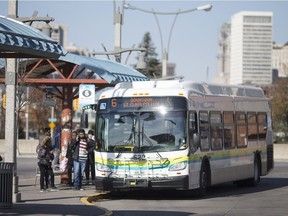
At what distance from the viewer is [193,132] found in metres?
21.4

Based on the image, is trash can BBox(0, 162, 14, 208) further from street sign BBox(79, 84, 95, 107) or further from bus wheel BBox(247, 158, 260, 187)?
bus wheel BBox(247, 158, 260, 187)

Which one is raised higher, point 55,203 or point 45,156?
point 45,156

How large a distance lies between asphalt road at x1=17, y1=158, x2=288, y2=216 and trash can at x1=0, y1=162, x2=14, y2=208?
2359 millimetres

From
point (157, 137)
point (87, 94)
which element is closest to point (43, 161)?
point (87, 94)

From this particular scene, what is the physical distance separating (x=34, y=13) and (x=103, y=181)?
4.59 m

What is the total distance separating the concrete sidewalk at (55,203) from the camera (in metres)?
16.3

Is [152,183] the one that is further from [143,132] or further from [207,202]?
[207,202]

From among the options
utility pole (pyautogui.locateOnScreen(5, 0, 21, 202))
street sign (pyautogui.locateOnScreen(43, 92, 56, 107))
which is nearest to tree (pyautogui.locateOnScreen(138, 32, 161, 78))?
street sign (pyautogui.locateOnScreen(43, 92, 56, 107))

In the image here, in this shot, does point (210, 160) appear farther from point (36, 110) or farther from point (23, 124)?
point (23, 124)

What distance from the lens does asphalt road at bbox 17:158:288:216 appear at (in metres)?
18.0

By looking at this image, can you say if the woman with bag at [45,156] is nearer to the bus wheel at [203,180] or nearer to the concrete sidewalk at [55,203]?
the concrete sidewalk at [55,203]

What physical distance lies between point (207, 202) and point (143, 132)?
2.39 meters

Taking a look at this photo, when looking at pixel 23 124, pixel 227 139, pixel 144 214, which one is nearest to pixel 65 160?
pixel 227 139

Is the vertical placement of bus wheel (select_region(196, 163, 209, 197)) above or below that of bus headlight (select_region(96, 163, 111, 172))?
below
